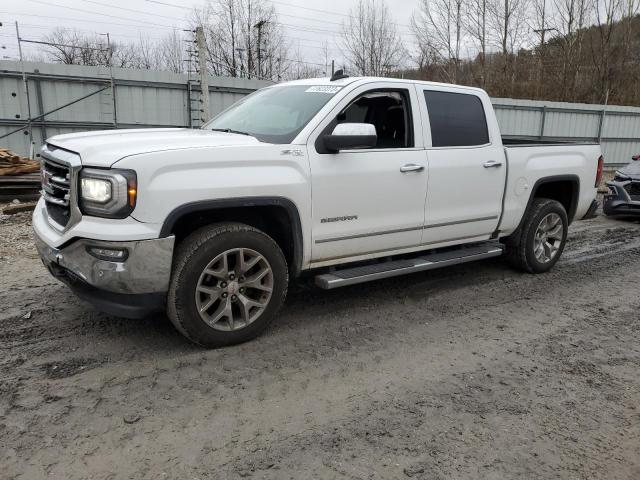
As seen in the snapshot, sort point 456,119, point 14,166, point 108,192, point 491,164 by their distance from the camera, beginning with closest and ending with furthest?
point 108,192 < point 456,119 < point 491,164 < point 14,166

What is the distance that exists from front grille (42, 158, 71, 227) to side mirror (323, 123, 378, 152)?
5.94ft

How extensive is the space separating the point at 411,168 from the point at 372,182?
1.48 feet

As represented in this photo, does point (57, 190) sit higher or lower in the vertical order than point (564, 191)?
higher

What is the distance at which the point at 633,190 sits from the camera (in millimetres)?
9969

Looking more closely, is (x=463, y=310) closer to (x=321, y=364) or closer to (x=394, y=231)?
(x=394, y=231)

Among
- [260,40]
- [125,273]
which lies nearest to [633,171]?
[125,273]

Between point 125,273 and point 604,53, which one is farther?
point 604,53

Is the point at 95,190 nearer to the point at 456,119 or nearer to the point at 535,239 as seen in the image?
the point at 456,119

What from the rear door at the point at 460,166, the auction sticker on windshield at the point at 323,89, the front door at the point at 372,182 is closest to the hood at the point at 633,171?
the rear door at the point at 460,166

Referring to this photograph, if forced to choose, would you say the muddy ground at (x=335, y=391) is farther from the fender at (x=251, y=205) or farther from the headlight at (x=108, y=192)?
the headlight at (x=108, y=192)

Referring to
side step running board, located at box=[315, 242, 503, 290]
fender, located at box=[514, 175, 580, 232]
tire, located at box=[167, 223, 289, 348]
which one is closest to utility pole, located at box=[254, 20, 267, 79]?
fender, located at box=[514, 175, 580, 232]

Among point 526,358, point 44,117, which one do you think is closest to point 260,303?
point 526,358

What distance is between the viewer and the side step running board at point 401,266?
13.9 ft

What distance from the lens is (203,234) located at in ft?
11.9
